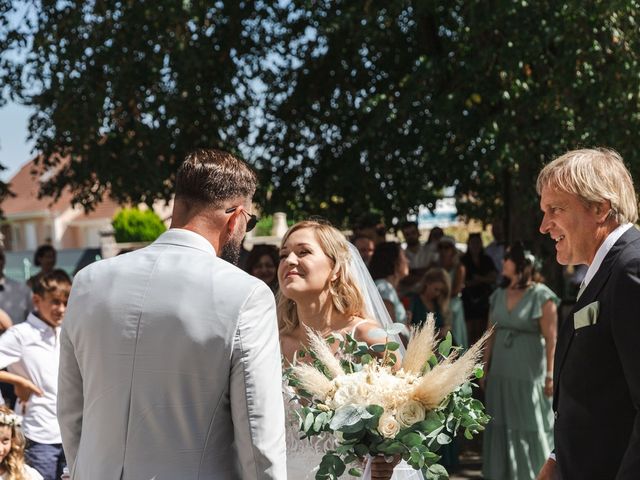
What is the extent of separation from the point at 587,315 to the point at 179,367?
50.3 inches

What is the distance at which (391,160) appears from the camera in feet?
38.4

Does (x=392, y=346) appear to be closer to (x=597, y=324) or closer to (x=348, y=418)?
(x=348, y=418)

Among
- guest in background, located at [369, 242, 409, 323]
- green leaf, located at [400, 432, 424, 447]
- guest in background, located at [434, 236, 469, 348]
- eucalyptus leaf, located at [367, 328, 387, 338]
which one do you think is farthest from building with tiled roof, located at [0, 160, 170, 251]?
green leaf, located at [400, 432, 424, 447]

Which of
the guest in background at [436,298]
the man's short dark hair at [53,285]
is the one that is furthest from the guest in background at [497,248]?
the man's short dark hair at [53,285]

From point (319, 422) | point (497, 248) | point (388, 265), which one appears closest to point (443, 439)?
point (319, 422)

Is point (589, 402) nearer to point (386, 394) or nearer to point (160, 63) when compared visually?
point (386, 394)

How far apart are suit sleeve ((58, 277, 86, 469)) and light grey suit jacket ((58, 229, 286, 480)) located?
138mm

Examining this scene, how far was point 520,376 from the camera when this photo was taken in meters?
8.07

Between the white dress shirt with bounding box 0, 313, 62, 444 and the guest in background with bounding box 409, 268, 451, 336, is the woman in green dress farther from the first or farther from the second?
the white dress shirt with bounding box 0, 313, 62, 444

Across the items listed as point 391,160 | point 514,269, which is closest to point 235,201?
point 514,269

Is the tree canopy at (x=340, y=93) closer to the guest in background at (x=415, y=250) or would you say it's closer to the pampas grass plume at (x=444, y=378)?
the guest in background at (x=415, y=250)

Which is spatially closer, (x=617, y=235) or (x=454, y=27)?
(x=617, y=235)

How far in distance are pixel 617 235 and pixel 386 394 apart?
3.31ft

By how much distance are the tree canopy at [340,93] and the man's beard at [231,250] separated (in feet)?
21.5
